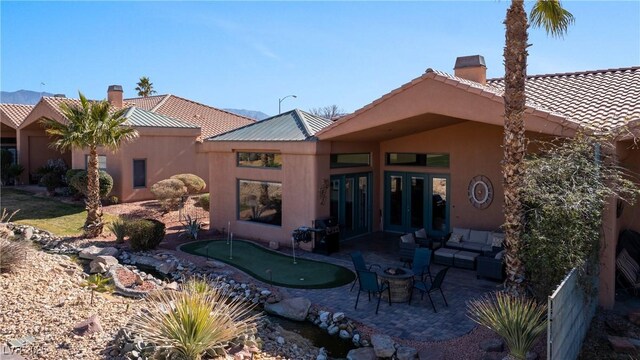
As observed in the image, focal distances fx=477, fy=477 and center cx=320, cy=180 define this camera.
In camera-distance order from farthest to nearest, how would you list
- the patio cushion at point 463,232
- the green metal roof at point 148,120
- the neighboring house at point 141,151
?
the green metal roof at point 148,120 < the neighboring house at point 141,151 < the patio cushion at point 463,232

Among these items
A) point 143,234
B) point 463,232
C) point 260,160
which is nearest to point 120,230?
point 143,234

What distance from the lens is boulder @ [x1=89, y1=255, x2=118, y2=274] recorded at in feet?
44.9

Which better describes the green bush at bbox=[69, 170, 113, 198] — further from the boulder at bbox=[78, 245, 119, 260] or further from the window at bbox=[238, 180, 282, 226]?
the window at bbox=[238, 180, 282, 226]

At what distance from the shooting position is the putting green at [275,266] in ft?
44.9

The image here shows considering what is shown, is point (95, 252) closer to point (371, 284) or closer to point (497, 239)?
point (371, 284)

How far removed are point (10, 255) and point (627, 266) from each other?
48.3 ft

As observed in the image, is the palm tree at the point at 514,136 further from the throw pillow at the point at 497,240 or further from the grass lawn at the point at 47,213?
the grass lawn at the point at 47,213

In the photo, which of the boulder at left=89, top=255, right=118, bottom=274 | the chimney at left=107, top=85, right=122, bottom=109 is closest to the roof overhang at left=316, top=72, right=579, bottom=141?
the boulder at left=89, top=255, right=118, bottom=274

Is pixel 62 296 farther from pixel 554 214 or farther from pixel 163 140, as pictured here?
pixel 163 140

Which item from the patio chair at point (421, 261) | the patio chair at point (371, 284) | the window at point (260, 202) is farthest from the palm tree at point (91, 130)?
the patio chair at point (421, 261)

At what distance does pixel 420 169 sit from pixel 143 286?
11.1 meters

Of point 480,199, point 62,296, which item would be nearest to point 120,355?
point 62,296

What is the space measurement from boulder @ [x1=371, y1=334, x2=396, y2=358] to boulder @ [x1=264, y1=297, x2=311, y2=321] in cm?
223

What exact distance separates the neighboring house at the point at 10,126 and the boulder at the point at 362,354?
3173 cm
